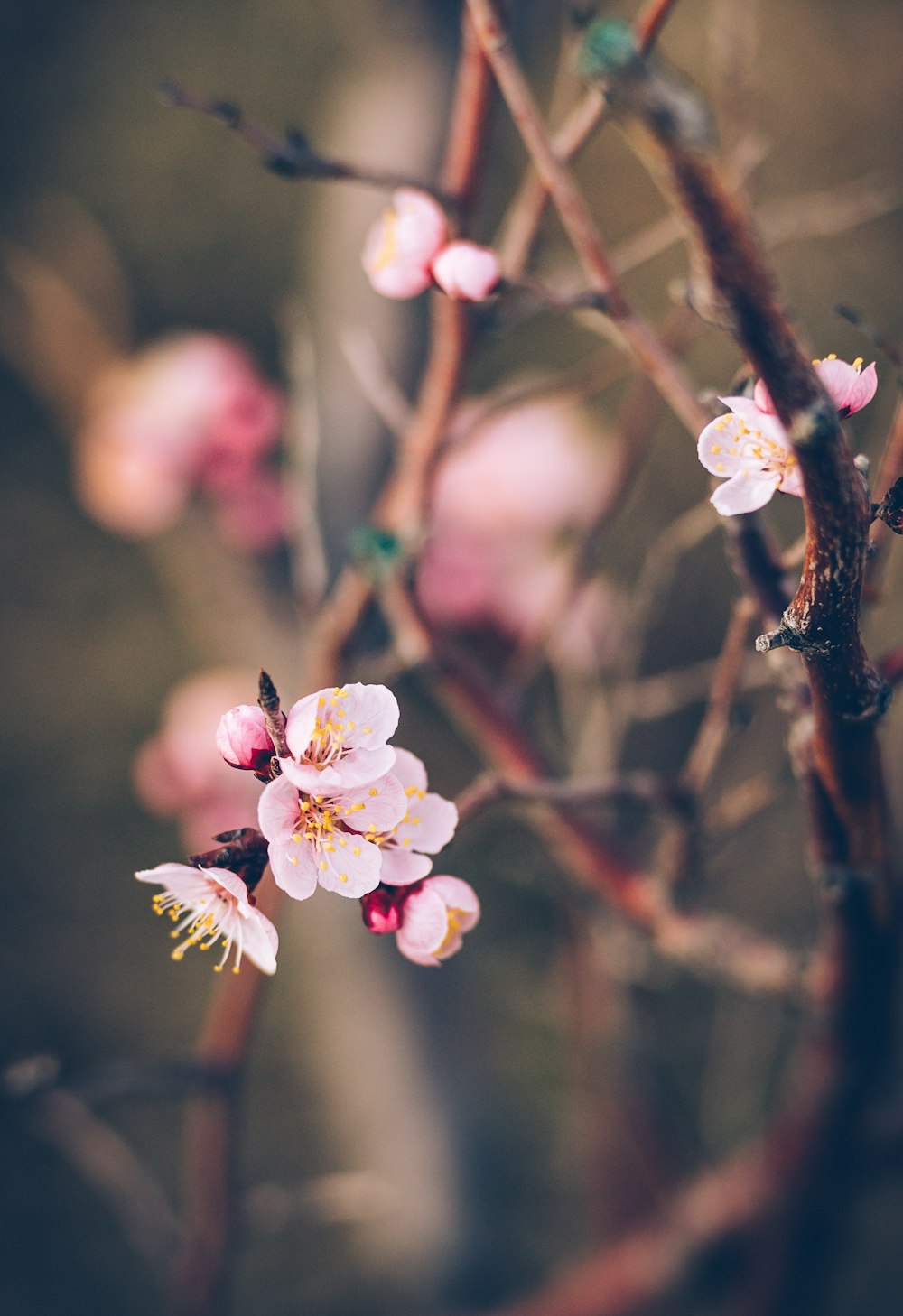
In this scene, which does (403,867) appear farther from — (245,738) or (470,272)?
(470,272)

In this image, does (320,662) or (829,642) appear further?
(320,662)

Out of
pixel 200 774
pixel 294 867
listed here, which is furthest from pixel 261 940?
pixel 200 774

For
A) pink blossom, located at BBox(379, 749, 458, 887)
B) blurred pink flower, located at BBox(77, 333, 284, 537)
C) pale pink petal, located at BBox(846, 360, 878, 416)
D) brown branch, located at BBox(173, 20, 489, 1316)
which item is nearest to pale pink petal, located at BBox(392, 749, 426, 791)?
pink blossom, located at BBox(379, 749, 458, 887)

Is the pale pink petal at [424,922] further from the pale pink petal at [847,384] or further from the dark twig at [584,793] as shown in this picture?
the pale pink petal at [847,384]

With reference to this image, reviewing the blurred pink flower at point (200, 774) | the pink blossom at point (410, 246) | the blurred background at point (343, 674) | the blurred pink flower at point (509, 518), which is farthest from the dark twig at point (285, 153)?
the blurred pink flower at point (200, 774)

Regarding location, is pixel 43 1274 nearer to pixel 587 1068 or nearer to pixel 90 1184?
pixel 90 1184

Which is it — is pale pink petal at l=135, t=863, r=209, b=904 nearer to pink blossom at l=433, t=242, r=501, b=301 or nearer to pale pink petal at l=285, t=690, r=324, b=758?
pale pink petal at l=285, t=690, r=324, b=758
